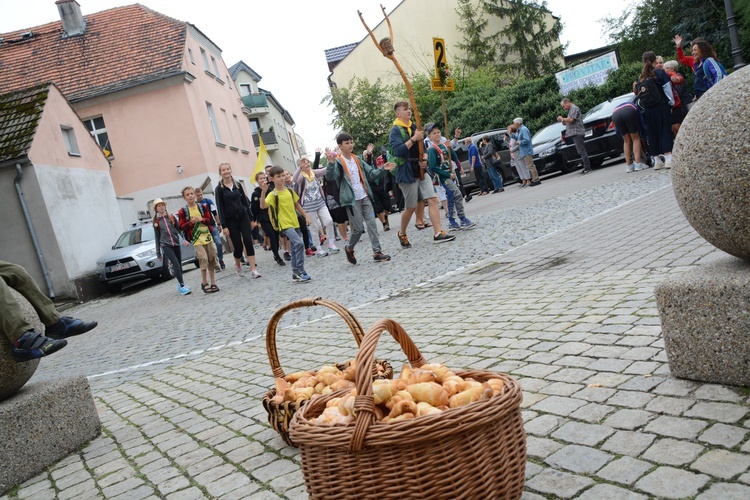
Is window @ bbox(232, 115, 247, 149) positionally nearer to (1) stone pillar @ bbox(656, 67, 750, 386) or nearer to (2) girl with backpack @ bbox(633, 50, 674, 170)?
(2) girl with backpack @ bbox(633, 50, 674, 170)

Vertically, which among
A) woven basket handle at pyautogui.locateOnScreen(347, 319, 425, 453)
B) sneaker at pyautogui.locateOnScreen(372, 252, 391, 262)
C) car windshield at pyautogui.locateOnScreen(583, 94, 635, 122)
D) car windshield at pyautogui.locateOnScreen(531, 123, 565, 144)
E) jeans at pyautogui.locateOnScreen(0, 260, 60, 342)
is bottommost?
sneaker at pyautogui.locateOnScreen(372, 252, 391, 262)

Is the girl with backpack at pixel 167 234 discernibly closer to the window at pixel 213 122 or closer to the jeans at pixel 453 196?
the jeans at pixel 453 196

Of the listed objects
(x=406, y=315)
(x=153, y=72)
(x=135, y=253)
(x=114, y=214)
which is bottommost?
(x=406, y=315)

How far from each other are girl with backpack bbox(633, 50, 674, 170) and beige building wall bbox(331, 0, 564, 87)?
32.6 metres

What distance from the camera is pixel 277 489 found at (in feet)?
10.00

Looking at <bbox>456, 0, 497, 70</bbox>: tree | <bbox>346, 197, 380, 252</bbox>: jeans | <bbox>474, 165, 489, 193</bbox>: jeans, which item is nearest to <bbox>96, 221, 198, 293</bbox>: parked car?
<bbox>346, 197, 380, 252</bbox>: jeans

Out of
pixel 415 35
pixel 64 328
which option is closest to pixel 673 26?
pixel 415 35

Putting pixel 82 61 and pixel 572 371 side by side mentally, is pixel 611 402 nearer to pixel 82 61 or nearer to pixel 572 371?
pixel 572 371

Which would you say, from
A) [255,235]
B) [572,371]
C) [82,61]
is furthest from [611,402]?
[82,61]

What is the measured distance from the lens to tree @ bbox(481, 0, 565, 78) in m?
43.8

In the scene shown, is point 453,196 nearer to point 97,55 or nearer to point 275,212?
point 275,212

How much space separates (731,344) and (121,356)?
7.21 m

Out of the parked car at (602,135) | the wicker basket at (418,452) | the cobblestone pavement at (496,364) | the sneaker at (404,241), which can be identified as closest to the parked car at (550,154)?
the parked car at (602,135)

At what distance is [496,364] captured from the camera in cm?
420
